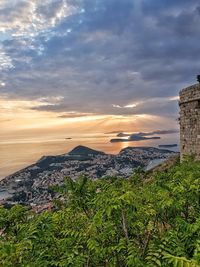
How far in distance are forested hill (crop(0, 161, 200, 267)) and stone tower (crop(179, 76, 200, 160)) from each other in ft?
48.4

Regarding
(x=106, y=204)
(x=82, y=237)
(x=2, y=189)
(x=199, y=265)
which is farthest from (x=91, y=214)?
(x=2, y=189)

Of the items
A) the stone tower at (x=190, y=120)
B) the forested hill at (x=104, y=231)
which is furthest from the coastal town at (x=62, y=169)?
the forested hill at (x=104, y=231)

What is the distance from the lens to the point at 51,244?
20.1ft

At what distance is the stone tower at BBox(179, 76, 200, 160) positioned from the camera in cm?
2119

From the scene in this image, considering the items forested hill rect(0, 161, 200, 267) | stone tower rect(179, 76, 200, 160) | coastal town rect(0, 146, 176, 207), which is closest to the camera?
forested hill rect(0, 161, 200, 267)

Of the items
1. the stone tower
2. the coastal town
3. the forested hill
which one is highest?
the stone tower

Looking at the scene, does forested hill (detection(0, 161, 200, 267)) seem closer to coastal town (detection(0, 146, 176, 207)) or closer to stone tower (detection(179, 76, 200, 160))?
stone tower (detection(179, 76, 200, 160))

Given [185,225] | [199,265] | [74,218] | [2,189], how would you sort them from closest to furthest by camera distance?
1. [199,265]
2. [185,225]
3. [74,218]
4. [2,189]

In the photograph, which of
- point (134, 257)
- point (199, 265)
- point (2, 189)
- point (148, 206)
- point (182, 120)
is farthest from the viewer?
point (2, 189)

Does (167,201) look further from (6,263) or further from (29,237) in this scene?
(6,263)

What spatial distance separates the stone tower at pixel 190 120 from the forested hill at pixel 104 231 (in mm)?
14740

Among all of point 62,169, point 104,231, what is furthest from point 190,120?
point 62,169

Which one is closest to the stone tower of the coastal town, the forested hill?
the forested hill

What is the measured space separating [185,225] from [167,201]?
550 mm
